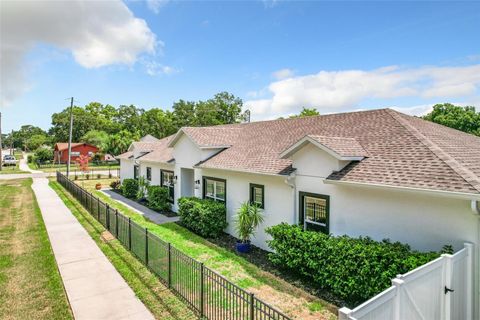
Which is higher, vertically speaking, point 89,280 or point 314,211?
point 314,211

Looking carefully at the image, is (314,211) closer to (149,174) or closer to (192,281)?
(192,281)

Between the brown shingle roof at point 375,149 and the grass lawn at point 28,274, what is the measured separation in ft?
23.4

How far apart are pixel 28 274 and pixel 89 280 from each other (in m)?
2.17

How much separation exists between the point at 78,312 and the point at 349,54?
1730 cm

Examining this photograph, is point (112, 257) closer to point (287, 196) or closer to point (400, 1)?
point (287, 196)

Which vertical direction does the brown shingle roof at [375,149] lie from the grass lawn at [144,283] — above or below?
above

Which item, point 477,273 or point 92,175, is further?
point 92,175

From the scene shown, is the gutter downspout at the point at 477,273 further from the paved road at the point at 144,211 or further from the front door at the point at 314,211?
the paved road at the point at 144,211

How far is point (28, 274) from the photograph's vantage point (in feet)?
28.8

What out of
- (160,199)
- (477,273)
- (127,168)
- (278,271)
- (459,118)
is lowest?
(278,271)

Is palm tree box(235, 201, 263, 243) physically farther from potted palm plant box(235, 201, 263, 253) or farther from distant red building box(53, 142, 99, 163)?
distant red building box(53, 142, 99, 163)

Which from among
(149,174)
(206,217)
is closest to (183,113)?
(149,174)

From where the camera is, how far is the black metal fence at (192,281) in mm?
5585

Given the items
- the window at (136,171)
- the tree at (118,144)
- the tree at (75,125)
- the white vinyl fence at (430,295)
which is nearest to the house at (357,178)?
the white vinyl fence at (430,295)
